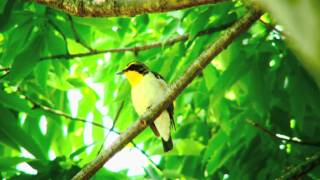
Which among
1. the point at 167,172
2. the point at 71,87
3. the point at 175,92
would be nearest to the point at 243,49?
the point at 167,172

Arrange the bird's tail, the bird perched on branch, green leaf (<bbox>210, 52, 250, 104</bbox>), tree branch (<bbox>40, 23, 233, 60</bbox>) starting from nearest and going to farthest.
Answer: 1. green leaf (<bbox>210, 52, 250, 104</bbox>)
2. tree branch (<bbox>40, 23, 233, 60</bbox>)
3. the bird's tail
4. the bird perched on branch

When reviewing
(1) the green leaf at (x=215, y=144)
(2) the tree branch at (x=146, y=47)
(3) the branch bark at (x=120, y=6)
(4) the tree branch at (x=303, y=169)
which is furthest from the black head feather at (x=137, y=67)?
(3) the branch bark at (x=120, y=6)

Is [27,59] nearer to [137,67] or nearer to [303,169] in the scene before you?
[137,67]

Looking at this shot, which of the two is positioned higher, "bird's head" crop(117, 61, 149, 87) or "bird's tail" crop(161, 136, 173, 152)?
"bird's head" crop(117, 61, 149, 87)

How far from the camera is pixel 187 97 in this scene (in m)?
4.58

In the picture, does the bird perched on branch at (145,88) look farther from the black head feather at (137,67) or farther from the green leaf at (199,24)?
the green leaf at (199,24)

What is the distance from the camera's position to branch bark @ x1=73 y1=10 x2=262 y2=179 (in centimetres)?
208

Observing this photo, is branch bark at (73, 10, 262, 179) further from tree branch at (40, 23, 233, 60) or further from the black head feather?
the black head feather

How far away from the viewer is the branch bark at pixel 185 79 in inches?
81.9

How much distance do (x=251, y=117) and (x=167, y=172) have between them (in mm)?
1048

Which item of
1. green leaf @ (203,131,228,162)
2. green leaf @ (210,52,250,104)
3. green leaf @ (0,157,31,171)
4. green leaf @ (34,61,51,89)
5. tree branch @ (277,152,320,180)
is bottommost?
tree branch @ (277,152,320,180)

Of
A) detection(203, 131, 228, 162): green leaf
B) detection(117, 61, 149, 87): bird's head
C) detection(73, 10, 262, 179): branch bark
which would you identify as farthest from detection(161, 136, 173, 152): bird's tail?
detection(73, 10, 262, 179): branch bark

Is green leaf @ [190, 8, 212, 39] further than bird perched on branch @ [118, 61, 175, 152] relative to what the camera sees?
No

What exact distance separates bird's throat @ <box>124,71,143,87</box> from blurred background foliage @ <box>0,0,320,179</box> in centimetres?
13
